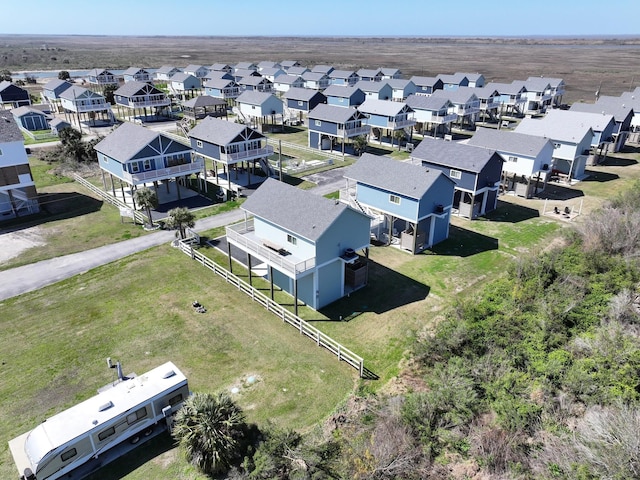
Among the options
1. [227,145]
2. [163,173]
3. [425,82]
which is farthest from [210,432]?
[425,82]

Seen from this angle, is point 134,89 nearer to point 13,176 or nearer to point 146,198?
point 13,176

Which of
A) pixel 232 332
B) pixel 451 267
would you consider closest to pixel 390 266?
pixel 451 267

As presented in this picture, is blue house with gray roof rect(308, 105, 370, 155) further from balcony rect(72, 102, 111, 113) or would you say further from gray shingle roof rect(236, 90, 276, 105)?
balcony rect(72, 102, 111, 113)

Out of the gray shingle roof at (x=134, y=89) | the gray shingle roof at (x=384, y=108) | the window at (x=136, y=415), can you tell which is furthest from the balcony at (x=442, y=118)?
the window at (x=136, y=415)

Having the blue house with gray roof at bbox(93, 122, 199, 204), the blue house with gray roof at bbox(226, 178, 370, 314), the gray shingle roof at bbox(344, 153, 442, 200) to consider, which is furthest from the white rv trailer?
the blue house with gray roof at bbox(93, 122, 199, 204)

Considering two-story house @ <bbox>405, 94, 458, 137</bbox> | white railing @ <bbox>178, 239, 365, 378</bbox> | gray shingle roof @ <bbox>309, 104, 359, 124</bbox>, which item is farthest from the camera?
two-story house @ <bbox>405, 94, 458, 137</bbox>
